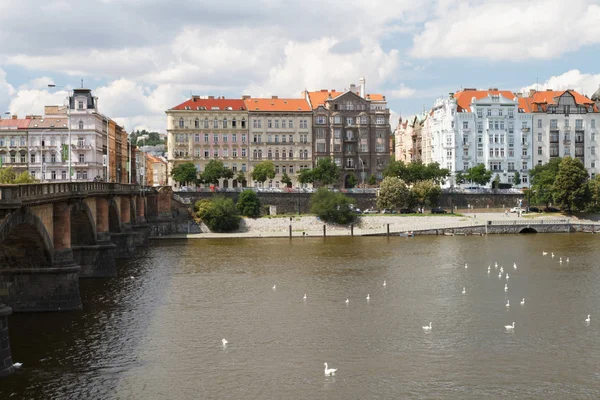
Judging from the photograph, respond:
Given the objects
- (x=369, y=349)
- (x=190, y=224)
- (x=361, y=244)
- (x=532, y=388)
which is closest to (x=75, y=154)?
(x=190, y=224)

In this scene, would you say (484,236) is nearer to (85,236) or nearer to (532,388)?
(85,236)

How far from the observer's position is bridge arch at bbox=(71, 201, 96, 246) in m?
60.6

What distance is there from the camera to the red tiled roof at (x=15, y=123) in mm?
121875

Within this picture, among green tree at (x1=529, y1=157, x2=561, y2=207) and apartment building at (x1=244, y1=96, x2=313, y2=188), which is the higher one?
apartment building at (x1=244, y1=96, x2=313, y2=188)

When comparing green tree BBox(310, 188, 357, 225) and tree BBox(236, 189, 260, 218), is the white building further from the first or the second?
tree BBox(236, 189, 260, 218)

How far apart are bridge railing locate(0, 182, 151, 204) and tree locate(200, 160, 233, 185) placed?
57823 millimetres

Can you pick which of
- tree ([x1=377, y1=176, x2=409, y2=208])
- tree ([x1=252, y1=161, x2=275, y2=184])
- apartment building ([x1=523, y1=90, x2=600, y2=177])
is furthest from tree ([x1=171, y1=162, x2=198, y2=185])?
apartment building ([x1=523, y1=90, x2=600, y2=177])

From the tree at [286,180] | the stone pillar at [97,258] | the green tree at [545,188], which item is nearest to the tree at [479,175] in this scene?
the green tree at [545,188]

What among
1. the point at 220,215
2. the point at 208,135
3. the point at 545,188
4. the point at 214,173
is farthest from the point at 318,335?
the point at 208,135

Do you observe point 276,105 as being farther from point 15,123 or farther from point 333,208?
point 15,123

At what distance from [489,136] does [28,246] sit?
4541 inches

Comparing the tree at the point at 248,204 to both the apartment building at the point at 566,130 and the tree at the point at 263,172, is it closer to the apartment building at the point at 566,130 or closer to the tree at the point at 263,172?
the tree at the point at 263,172

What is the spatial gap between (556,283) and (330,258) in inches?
1039

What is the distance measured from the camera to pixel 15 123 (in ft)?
404
